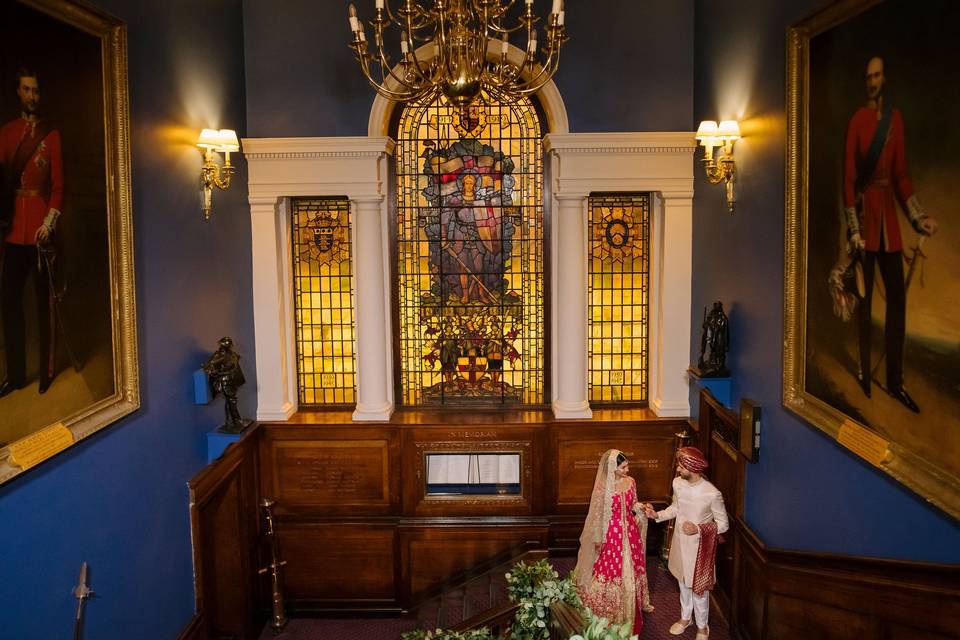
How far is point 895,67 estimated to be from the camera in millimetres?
3311

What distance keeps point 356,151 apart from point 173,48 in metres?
2.00

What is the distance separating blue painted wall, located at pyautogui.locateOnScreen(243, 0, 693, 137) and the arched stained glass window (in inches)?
25.3

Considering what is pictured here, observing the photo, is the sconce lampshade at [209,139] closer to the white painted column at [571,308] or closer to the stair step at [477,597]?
the white painted column at [571,308]

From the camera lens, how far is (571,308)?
711cm

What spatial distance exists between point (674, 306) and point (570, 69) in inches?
98.5

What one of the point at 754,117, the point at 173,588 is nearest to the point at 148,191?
the point at 173,588

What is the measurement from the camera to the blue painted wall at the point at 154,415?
365 centimetres

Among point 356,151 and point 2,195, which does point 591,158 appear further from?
point 2,195

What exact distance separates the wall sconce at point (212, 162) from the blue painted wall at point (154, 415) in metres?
0.08

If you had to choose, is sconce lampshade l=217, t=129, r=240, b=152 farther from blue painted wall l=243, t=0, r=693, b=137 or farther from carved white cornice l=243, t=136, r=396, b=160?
blue painted wall l=243, t=0, r=693, b=137

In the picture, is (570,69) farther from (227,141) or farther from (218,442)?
(218,442)

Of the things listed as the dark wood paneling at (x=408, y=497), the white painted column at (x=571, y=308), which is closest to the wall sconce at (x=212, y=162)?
the dark wood paneling at (x=408, y=497)

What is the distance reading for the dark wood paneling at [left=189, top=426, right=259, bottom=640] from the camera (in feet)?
20.6

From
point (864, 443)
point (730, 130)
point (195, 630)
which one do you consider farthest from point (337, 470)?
point (864, 443)
